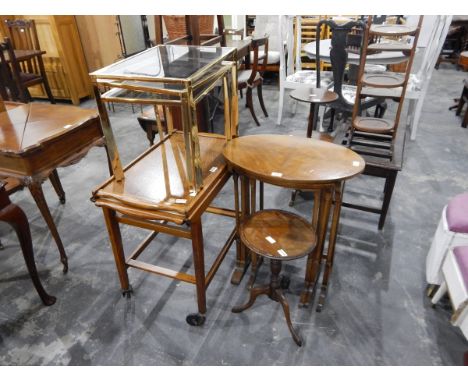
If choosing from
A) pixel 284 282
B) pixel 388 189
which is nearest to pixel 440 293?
pixel 388 189

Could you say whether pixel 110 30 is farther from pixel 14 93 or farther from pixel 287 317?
pixel 287 317

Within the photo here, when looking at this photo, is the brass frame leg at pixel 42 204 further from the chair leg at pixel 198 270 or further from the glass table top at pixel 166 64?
the chair leg at pixel 198 270

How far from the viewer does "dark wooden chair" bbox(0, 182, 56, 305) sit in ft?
5.09

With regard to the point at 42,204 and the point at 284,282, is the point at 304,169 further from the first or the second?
the point at 42,204

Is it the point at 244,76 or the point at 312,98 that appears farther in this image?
the point at 244,76

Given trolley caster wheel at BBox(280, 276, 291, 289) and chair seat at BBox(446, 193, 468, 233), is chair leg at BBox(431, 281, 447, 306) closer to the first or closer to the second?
chair seat at BBox(446, 193, 468, 233)

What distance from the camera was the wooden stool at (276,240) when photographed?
1.44m

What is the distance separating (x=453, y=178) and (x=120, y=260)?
108 inches

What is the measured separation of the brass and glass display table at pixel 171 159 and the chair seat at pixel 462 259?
1.13m

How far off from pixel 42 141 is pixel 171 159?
0.63 m

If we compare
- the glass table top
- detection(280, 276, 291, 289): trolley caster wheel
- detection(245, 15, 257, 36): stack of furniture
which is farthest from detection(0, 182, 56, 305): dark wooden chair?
detection(245, 15, 257, 36): stack of furniture

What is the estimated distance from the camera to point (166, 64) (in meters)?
1.46

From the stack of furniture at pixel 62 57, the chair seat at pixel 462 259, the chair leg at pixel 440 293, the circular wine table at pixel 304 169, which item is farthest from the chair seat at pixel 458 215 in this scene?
the stack of furniture at pixel 62 57

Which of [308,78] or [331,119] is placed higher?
[308,78]
